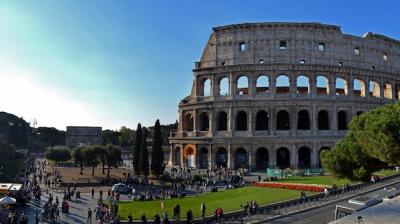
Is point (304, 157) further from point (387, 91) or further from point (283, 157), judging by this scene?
point (387, 91)

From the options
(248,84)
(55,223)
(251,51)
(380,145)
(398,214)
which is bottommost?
(55,223)

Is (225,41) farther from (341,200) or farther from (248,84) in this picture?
(341,200)

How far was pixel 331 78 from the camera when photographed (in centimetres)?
5466

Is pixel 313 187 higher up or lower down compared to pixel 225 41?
lower down

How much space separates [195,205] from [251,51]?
100ft

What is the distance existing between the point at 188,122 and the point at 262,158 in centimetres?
1239

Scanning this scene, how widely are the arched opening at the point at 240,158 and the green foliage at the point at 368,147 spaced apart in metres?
32.5

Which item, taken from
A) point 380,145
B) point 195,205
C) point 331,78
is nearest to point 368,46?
point 331,78

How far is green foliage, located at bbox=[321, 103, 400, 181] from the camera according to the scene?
16.5m

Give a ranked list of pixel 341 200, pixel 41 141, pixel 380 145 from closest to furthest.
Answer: pixel 380 145
pixel 341 200
pixel 41 141

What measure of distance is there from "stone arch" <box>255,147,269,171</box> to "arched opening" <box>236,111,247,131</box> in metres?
3.76

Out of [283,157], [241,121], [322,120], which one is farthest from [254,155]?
[322,120]

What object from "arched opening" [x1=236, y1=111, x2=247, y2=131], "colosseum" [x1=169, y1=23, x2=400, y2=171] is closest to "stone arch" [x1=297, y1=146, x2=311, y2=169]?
"colosseum" [x1=169, y1=23, x2=400, y2=171]

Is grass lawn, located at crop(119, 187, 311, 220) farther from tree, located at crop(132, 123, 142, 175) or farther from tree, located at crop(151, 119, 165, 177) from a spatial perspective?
tree, located at crop(132, 123, 142, 175)
